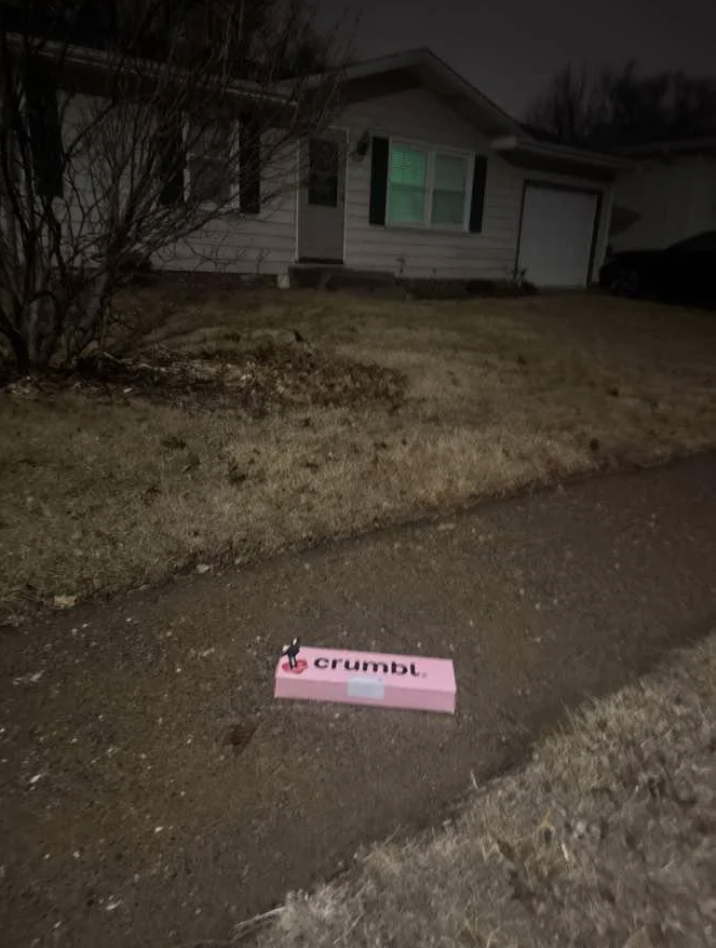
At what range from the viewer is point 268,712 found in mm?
2258

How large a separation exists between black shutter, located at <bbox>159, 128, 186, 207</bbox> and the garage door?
41.9 ft

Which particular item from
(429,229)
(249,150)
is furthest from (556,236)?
(249,150)

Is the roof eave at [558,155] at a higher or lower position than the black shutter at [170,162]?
higher

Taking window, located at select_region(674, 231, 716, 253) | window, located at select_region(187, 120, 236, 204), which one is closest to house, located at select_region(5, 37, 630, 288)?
window, located at select_region(674, 231, 716, 253)

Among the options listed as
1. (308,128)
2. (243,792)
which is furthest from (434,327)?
(243,792)

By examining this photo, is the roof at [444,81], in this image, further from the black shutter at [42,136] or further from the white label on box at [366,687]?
the white label on box at [366,687]

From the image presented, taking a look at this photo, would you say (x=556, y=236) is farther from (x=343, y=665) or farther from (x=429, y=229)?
(x=343, y=665)

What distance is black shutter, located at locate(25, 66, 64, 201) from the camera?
4.63 m

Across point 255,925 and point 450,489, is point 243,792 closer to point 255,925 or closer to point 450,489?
point 255,925

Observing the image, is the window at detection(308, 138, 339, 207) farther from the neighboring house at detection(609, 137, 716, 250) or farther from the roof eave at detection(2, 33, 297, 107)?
the neighboring house at detection(609, 137, 716, 250)

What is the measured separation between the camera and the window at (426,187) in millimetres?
13594

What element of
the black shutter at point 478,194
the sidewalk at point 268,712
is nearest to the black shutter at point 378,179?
the black shutter at point 478,194

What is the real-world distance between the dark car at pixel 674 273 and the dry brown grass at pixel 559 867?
594 inches

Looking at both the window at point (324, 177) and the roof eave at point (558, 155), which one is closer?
the window at point (324, 177)
